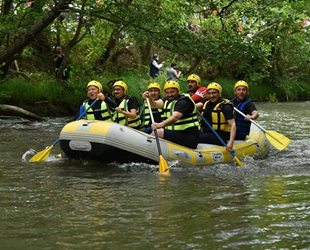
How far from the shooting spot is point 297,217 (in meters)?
5.18

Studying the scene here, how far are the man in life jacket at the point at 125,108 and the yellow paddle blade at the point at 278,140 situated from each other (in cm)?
236

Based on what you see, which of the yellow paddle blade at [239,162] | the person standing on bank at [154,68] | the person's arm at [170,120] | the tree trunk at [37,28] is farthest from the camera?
the person standing on bank at [154,68]

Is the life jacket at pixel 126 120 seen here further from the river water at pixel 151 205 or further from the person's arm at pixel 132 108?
the river water at pixel 151 205

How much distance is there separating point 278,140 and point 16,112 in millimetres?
7850

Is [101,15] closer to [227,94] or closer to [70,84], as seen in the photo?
[70,84]

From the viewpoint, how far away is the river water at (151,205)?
4.57m

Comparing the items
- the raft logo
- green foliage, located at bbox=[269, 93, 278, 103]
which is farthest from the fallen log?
green foliage, located at bbox=[269, 93, 278, 103]

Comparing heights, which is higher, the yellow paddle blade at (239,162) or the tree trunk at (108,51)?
the tree trunk at (108,51)

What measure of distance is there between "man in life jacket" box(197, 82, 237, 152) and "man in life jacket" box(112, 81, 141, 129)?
104 centimetres

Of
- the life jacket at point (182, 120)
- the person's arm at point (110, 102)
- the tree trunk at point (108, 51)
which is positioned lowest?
the life jacket at point (182, 120)

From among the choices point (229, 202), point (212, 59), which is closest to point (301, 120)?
point (212, 59)

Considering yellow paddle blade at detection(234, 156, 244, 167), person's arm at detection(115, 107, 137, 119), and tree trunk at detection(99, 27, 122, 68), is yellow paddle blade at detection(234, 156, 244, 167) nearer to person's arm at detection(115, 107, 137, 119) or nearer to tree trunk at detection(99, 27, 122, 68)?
person's arm at detection(115, 107, 137, 119)

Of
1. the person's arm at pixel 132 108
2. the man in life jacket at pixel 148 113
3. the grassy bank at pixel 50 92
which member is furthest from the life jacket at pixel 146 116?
Answer: the grassy bank at pixel 50 92

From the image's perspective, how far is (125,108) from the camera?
8945 millimetres
